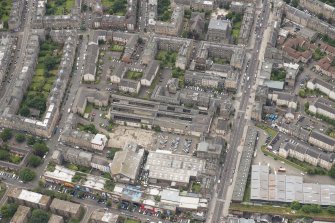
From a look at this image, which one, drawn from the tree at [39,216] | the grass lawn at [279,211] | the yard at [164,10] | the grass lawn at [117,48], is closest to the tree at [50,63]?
the grass lawn at [117,48]

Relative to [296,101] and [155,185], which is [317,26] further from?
[155,185]

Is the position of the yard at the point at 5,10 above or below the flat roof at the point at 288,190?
above

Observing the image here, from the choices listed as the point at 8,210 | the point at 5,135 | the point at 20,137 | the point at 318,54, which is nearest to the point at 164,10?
the point at 318,54

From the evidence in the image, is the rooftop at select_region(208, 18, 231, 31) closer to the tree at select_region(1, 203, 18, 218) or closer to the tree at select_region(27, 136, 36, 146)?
the tree at select_region(27, 136, 36, 146)

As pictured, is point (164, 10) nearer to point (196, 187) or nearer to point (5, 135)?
point (5, 135)

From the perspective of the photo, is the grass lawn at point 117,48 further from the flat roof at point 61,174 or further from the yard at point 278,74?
the flat roof at point 61,174

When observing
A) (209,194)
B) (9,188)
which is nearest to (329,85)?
(209,194)
